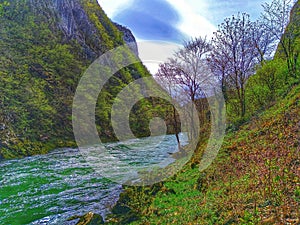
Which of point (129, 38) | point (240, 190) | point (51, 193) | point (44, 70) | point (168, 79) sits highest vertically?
point (129, 38)

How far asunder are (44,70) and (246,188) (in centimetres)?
4717

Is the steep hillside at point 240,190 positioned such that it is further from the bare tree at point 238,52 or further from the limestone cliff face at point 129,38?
the limestone cliff face at point 129,38

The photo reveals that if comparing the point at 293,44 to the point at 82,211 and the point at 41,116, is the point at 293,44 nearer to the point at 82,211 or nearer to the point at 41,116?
the point at 82,211

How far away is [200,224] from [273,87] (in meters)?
17.7

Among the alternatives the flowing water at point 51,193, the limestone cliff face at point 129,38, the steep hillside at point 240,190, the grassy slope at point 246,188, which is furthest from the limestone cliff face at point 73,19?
the grassy slope at point 246,188

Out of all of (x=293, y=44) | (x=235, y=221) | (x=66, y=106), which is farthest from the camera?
(x=66, y=106)

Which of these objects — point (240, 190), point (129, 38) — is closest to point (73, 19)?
point (129, 38)

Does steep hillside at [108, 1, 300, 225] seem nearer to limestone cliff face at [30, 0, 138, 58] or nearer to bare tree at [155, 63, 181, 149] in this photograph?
bare tree at [155, 63, 181, 149]

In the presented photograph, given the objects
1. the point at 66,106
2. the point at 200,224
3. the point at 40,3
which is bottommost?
the point at 200,224

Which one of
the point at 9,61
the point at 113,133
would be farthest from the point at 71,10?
the point at 113,133

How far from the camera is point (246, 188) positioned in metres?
7.33

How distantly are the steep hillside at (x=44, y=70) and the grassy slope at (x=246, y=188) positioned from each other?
22183mm

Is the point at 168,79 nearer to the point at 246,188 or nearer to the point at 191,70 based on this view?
the point at 191,70

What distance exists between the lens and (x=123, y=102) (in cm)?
6334
